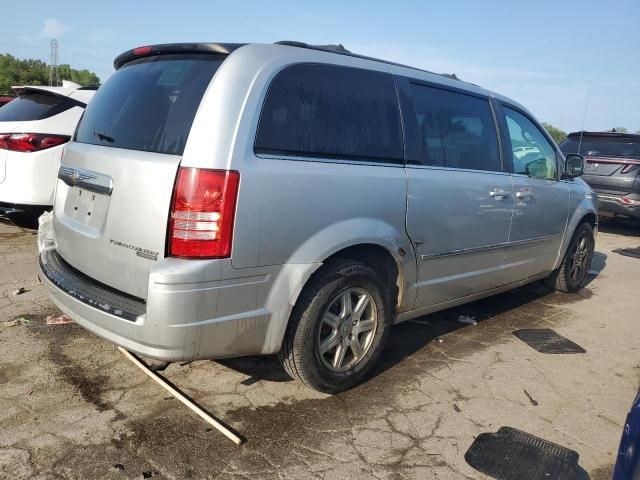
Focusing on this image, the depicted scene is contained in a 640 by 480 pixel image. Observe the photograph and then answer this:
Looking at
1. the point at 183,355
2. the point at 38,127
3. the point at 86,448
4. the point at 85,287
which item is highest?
the point at 38,127

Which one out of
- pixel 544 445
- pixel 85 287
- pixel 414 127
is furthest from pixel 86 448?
pixel 414 127

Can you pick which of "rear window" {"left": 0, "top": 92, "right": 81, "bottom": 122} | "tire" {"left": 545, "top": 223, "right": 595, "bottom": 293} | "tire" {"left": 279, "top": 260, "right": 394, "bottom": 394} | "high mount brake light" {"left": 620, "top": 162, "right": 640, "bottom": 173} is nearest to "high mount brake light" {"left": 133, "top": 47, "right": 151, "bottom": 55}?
"tire" {"left": 279, "top": 260, "right": 394, "bottom": 394}

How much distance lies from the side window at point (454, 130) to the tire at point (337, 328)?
3.11 feet

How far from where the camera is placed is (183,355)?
2.48m

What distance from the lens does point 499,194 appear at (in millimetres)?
4016

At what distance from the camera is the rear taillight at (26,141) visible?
17.5 ft

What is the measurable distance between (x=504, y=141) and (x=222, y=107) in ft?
8.62

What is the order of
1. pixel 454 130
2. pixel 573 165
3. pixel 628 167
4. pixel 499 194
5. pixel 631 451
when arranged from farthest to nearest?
1. pixel 628 167
2. pixel 573 165
3. pixel 499 194
4. pixel 454 130
5. pixel 631 451

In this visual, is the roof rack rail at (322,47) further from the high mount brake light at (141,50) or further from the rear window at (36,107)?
the rear window at (36,107)

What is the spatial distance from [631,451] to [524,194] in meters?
2.89

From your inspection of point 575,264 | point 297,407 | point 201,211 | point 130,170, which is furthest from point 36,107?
point 575,264

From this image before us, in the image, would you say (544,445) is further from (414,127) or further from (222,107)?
(222,107)

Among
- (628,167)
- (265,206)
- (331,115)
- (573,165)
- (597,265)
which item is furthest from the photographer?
(628,167)

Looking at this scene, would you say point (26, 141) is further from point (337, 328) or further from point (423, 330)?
point (423, 330)
